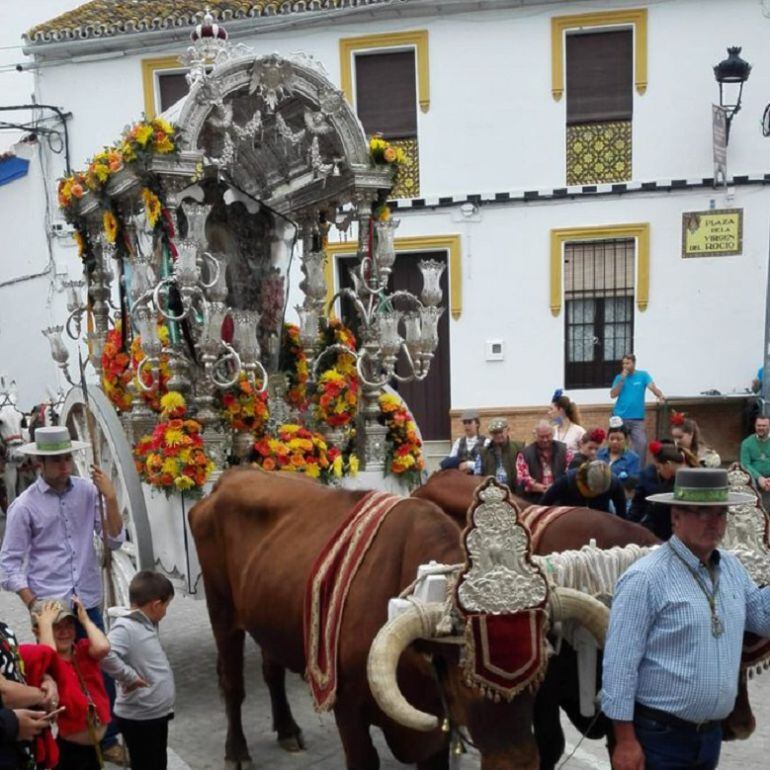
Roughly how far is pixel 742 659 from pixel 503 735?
3.04ft

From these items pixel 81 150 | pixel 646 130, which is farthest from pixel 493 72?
pixel 81 150

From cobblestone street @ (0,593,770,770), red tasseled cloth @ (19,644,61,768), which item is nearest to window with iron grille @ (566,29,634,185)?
cobblestone street @ (0,593,770,770)

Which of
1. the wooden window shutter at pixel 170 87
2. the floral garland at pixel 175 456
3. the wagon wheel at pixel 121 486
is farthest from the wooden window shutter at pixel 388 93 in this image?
the floral garland at pixel 175 456

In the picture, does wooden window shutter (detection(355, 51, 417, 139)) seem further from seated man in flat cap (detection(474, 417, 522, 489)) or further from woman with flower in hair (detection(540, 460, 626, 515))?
woman with flower in hair (detection(540, 460, 626, 515))

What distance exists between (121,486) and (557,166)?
30.0 ft

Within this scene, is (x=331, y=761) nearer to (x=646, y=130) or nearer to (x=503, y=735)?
(x=503, y=735)

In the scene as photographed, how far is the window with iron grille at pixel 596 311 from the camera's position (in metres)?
12.8

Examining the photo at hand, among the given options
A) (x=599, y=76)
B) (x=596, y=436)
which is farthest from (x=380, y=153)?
(x=599, y=76)

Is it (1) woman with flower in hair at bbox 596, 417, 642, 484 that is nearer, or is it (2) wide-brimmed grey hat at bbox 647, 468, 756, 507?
(2) wide-brimmed grey hat at bbox 647, 468, 756, 507

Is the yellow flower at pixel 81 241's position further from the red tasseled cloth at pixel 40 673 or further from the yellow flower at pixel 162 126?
the red tasseled cloth at pixel 40 673

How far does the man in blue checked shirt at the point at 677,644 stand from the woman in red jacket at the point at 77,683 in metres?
1.86

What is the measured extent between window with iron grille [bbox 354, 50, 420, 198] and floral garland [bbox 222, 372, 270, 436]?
779 centimetres

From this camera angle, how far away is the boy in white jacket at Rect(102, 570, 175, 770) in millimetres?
3643

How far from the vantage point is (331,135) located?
6094mm
